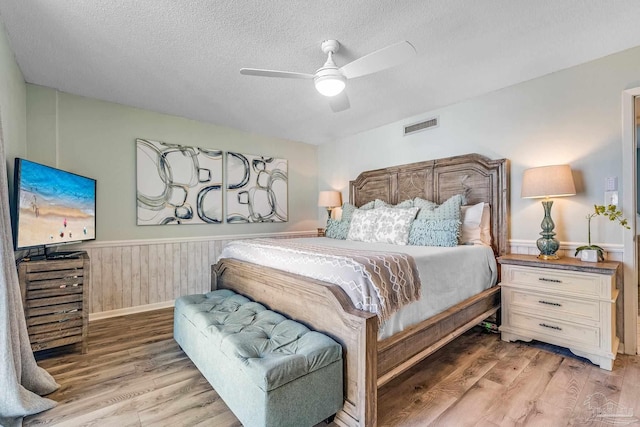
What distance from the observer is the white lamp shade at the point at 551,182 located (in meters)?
2.47

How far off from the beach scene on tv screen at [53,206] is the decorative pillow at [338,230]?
105 inches

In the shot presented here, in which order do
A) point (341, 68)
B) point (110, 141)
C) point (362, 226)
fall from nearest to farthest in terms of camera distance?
point (341, 68) → point (110, 141) → point (362, 226)

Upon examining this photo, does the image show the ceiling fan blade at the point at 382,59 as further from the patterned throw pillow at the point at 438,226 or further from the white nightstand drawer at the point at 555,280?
the white nightstand drawer at the point at 555,280

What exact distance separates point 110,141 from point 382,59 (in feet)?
10.3

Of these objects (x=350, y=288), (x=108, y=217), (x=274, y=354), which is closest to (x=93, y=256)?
(x=108, y=217)

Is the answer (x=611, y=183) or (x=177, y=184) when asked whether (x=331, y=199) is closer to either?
(x=177, y=184)

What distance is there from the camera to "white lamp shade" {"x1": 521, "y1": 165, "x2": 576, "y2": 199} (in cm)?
247

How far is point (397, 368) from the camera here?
175 centimetres

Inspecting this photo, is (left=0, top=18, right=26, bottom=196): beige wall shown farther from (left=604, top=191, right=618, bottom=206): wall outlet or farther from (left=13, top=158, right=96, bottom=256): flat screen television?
(left=604, top=191, right=618, bottom=206): wall outlet

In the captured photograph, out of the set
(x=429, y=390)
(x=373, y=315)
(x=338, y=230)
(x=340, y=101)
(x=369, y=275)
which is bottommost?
(x=429, y=390)

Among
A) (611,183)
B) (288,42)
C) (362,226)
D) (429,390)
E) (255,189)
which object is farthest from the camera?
(255,189)

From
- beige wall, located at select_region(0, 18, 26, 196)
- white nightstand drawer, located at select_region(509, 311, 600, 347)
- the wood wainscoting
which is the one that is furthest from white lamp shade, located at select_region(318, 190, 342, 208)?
beige wall, located at select_region(0, 18, 26, 196)

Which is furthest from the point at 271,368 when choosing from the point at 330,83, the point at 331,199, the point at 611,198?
the point at 331,199

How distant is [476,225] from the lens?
3.01 meters
